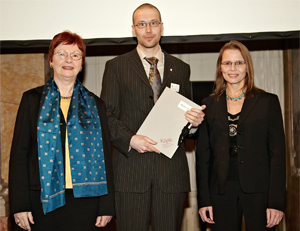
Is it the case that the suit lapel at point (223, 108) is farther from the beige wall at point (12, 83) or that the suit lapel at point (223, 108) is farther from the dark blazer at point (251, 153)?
the beige wall at point (12, 83)

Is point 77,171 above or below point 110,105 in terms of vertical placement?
below

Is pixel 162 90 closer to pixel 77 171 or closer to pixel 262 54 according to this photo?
pixel 77 171

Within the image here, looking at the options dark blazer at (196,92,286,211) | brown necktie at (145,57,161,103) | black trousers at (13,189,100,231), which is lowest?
black trousers at (13,189,100,231)

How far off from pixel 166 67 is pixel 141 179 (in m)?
0.86

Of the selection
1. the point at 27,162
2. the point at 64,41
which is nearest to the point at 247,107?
the point at 64,41

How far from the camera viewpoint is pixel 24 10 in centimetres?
311

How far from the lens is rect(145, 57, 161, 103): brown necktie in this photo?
263 cm

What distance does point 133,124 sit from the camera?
259cm

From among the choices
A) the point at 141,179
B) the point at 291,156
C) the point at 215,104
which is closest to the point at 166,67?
the point at 215,104

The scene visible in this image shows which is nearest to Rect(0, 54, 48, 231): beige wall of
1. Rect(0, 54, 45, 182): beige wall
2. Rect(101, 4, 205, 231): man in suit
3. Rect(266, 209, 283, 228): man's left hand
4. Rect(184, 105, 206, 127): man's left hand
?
Rect(0, 54, 45, 182): beige wall

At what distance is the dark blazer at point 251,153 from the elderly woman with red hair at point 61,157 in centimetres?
73

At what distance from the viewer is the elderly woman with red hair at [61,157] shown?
2131 mm

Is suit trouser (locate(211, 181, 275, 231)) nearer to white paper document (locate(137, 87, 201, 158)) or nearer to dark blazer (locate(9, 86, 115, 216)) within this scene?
white paper document (locate(137, 87, 201, 158))

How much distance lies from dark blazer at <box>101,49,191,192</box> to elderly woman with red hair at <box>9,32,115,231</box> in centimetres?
16
